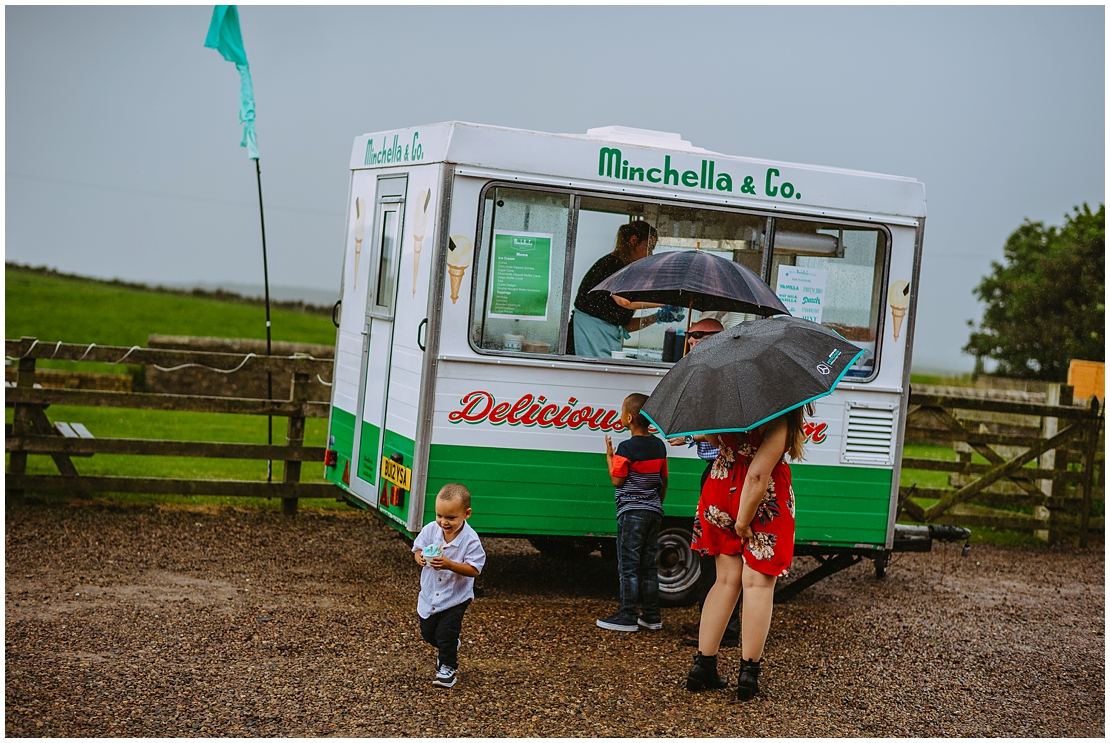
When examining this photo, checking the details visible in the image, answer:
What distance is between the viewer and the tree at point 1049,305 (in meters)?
29.0

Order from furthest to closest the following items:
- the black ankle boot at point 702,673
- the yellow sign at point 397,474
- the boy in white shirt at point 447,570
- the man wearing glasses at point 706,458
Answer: the yellow sign at point 397,474 < the man wearing glasses at point 706,458 < the black ankle boot at point 702,673 < the boy in white shirt at point 447,570

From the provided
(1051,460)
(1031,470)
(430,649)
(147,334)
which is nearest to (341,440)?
(430,649)

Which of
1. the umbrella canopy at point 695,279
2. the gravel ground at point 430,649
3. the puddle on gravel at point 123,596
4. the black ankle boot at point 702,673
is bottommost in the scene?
the puddle on gravel at point 123,596

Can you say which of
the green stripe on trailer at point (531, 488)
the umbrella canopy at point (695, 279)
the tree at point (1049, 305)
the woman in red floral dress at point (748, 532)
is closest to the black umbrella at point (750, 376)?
the woman in red floral dress at point (748, 532)

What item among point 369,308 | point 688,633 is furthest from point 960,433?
point 369,308

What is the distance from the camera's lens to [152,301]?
36.8 m

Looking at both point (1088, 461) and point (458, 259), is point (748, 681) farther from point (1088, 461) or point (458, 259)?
point (1088, 461)

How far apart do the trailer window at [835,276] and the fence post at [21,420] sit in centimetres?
569

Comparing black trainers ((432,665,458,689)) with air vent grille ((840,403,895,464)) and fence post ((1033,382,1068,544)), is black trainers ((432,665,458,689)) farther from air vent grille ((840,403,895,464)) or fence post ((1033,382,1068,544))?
fence post ((1033,382,1068,544))

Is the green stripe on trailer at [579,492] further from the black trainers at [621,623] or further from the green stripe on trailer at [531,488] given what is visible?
the black trainers at [621,623]

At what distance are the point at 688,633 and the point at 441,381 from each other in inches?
80.0

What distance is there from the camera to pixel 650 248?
6.86m

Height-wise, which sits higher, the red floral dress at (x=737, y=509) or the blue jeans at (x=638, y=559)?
the red floral dress at (x=737, y=509)

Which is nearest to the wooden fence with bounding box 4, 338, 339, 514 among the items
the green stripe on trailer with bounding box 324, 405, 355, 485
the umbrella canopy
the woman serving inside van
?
the green stripe on trailer with bounding box 324, 405, 355, 485
